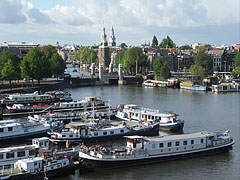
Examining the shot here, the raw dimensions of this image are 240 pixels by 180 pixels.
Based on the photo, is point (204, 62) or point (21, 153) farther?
point (204, 62)

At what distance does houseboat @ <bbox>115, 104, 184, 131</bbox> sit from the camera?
134 ft

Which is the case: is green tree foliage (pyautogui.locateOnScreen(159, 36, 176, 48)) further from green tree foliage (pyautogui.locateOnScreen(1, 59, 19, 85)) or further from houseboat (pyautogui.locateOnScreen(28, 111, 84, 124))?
houseboat (pyautogui.locateOnScreen(28, 111, 84, 124))

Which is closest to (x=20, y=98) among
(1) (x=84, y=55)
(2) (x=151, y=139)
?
(2) (x=151, y=139)

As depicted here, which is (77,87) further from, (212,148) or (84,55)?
(84,55)

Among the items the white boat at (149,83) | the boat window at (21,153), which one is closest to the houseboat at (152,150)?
the boat window at (21,153)

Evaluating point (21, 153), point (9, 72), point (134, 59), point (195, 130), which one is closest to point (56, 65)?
point (9, 72)

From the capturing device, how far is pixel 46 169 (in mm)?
25578

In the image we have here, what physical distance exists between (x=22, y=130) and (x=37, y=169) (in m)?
11.5

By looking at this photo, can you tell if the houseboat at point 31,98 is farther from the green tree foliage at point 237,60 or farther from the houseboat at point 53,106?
the green tree foliage at point 237,60

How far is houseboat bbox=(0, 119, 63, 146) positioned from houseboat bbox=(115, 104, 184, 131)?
32.4ft

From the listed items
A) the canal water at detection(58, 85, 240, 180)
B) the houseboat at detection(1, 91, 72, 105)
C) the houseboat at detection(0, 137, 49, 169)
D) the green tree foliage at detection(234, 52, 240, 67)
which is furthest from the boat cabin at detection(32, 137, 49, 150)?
the green tree foliage at detection(234, 52, 240, 67)

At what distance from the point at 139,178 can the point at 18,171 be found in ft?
26.7

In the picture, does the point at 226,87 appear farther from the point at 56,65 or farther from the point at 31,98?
the point at 31,98

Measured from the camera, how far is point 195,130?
135 ft
